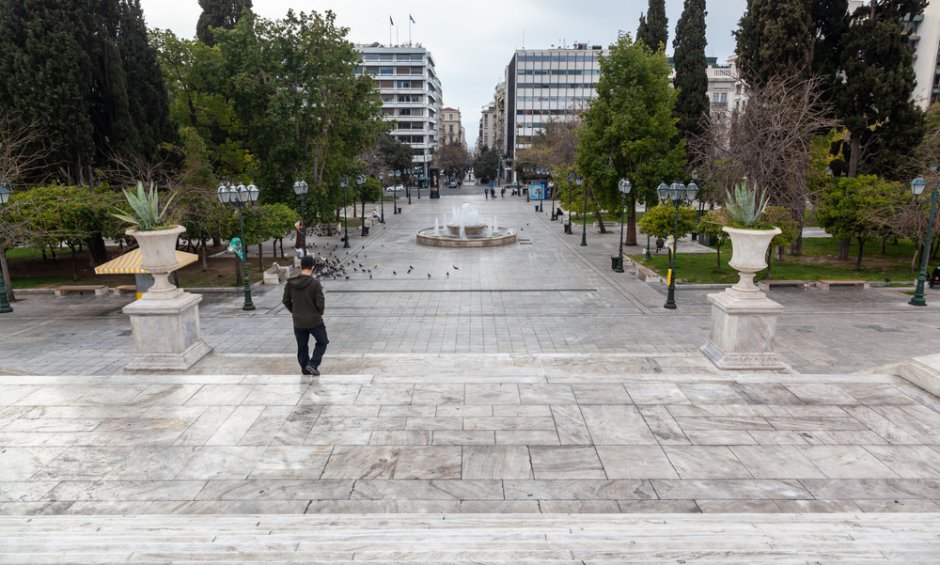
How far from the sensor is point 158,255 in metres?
9.01

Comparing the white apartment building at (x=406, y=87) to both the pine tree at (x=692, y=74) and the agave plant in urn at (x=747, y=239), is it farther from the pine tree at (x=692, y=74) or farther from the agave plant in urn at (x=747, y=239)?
the agave plant in urn at (x=747, y=239)

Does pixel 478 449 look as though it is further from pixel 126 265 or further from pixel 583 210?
pixel 583 210

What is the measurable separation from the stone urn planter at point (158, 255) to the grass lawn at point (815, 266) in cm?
1625

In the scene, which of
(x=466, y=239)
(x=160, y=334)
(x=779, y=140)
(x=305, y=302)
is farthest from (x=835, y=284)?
(x=160, y=334)

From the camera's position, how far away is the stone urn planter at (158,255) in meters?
8.91

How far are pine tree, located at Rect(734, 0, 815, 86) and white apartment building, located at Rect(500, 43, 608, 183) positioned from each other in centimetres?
7593

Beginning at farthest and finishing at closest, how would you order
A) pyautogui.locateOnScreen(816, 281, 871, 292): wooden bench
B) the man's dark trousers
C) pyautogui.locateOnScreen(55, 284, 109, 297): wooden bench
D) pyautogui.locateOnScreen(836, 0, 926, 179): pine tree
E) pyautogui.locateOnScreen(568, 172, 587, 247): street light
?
pyautogui.locateOnScreen(568, 172, 587, 247): street light < pyautogui.locateOnScreen(836, 0, 926, 179): pine tree < pyautogui.locateOnScreen(55, 284, 109, 297): wooden bench < pyautogui.locateOnScreen(816, 281, 871, 292): wooden bench < the man's dark trousers

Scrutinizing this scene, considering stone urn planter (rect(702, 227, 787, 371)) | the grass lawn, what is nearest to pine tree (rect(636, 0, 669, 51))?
the grass lawn

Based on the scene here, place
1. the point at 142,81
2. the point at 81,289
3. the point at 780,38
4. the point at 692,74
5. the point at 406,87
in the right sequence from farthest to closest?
the point at 406,87, the point at 692,74, the point at 142,81, the point at 780,38, the point at 81,289

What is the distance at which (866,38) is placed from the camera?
21391 millimetres

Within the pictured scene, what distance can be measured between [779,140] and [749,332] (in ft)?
48.9

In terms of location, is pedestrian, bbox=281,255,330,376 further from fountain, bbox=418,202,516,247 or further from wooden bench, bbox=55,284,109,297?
fountain, bbox=418,202,516,247

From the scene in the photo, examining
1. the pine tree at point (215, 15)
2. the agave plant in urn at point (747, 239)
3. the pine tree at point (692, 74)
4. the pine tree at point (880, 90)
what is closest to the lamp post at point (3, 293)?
the pine tree at point (215, 15)

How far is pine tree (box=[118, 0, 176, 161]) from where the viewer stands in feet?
77.8
